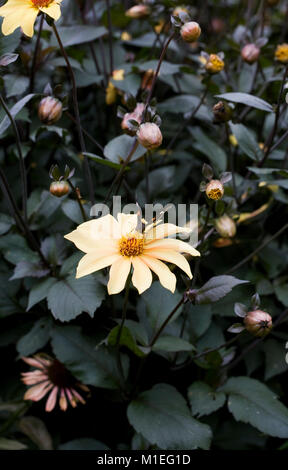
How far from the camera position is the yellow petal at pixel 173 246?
0.77 meters

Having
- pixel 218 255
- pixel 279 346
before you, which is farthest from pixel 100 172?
pixel 279 346

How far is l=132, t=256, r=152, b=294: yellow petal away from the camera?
0.76 m

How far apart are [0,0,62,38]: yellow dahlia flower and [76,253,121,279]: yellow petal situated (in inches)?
16.6

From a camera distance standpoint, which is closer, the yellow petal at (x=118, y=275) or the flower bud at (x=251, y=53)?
the yellow petal at (x=118, y=275)

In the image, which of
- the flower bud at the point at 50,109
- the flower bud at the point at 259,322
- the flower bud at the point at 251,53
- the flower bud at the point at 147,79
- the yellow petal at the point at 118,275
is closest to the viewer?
the yellow petal at the point at 118,275

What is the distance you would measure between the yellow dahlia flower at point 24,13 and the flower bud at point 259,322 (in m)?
0.63

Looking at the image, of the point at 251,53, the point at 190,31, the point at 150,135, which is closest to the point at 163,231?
the point at 150,135

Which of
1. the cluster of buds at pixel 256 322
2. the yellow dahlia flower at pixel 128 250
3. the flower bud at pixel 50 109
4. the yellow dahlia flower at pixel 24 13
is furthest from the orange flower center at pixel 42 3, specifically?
the cluster of buds at pixel 256 322

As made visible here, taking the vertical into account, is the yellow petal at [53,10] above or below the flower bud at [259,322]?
above

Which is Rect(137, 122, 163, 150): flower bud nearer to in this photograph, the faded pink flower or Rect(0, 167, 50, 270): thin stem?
Rect(0, 167, 50, 270): thin stem

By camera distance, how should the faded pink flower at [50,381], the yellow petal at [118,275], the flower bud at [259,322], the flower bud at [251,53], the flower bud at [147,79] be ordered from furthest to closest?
the flower bud at [147,79] < the flower bud at [251,53] < the faded pink flower at [50,381] < the flower bud at [259,322] < the yellow petal at [118,275]

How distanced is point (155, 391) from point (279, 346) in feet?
1.14

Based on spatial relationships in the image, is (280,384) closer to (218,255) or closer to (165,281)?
(218,255)

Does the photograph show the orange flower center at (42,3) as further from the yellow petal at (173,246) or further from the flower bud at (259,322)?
the flower bud at (259,322)
